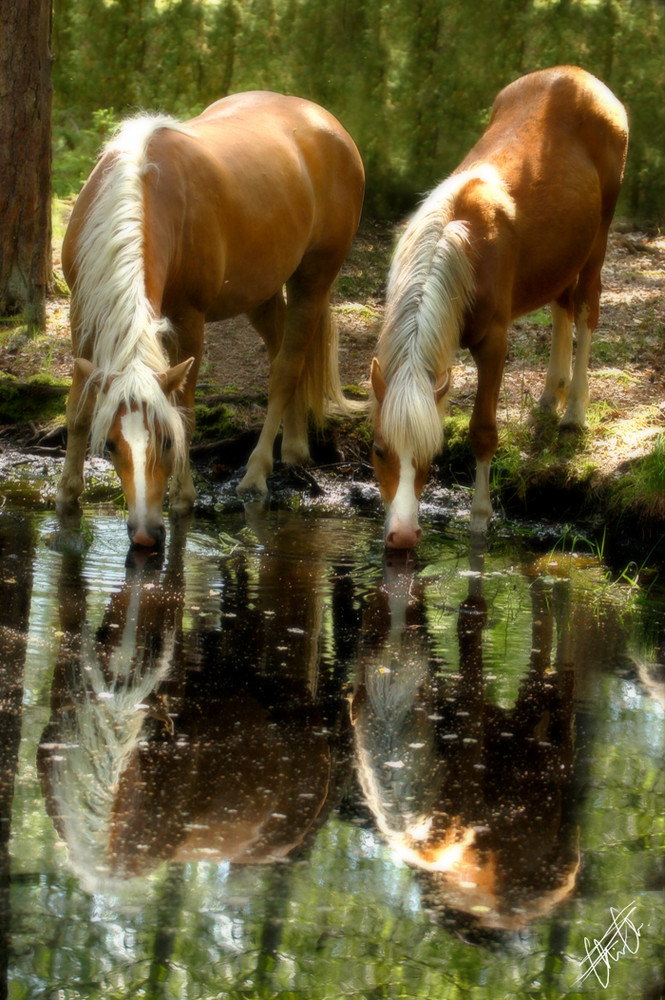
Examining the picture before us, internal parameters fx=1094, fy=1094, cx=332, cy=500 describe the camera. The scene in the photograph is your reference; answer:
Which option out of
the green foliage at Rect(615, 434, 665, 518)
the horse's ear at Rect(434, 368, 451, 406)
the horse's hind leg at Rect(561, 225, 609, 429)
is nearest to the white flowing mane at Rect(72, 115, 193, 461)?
the horse's ear at Rect(434, 368, 451, 406)

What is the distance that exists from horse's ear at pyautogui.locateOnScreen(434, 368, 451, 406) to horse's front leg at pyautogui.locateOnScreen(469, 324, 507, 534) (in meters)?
0.40

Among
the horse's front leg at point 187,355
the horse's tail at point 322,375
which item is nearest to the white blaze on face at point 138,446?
the horse's front leg at point 187,355

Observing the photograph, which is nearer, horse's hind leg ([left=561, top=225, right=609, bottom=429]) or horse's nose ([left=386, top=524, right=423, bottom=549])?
horse's nose ([left=386, top=524, right=423, bottom=549])

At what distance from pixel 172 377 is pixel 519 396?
298 centimetres

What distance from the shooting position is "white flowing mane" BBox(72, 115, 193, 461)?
4.50 m

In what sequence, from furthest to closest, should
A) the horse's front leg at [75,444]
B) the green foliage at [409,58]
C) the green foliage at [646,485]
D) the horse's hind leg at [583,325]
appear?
the green foliage at [409,58] → the horse's hind leg at [583,325] → the green foliage at [646,485] → the horse's front leg at [75,444]

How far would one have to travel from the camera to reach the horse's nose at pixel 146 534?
448 cm

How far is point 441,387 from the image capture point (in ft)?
16.4

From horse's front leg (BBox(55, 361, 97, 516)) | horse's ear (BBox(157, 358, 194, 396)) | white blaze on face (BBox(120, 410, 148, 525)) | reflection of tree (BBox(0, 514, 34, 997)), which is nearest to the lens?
reflection of tree (BBox(0, 514, 34, 997))

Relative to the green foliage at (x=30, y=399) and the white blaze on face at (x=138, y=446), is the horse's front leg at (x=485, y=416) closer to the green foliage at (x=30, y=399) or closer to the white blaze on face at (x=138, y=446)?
the white blaze on face at (x=138, y=446)

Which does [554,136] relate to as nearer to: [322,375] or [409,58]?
[322,375]

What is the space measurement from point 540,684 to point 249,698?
101 cm
